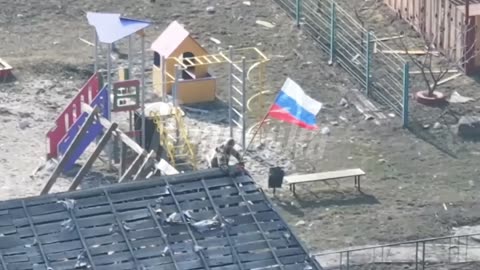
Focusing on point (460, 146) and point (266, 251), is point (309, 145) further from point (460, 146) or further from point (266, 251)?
point (266, 251)

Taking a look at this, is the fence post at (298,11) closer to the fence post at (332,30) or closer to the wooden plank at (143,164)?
the fence post at (332,30)

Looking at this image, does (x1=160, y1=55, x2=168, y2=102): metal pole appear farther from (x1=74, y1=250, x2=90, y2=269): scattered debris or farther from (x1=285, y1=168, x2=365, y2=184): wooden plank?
(x1=74, y1=250, x2=90, y2=269): scattered debris

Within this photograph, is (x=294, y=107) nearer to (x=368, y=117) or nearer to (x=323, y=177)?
(x=323, y=177)

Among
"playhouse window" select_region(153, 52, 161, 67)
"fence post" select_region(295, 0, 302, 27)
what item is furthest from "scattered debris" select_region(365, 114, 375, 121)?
"fence post" select_region(295, 0, 302, 27)

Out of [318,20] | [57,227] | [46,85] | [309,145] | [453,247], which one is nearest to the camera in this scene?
[57,227]

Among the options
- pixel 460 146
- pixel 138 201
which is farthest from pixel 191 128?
pixel 138 201

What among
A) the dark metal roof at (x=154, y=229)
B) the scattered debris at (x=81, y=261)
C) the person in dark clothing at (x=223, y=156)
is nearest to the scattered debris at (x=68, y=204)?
the dark metal roof at (x=154, y=229)

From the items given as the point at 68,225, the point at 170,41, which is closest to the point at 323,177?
the point at 170,41
